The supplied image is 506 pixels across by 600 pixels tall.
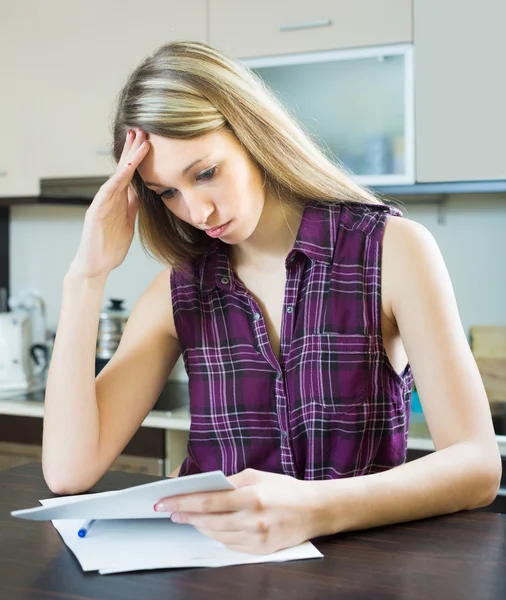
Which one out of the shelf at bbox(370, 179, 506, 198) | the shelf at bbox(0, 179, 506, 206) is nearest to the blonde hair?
the shelf at bbox(0, 179, 506, 206)

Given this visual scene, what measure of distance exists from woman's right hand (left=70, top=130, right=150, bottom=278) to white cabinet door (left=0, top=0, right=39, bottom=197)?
1.47 metres

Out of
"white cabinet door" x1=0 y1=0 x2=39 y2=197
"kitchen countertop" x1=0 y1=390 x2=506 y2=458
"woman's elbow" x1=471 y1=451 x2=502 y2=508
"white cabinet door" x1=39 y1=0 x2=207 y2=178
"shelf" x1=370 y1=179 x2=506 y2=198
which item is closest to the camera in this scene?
"woman's elbow" x1=471 y1=451 x2=502 y2=508

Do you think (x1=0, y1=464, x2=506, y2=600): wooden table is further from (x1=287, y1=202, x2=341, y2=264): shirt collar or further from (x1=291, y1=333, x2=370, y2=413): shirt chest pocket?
(x1=287, y1=202, x2=341, y2=264): shirt collar

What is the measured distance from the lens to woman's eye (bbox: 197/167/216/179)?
1.21 m

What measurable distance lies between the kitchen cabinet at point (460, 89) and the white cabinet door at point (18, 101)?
131cm

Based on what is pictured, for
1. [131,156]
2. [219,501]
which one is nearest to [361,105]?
[131,156]

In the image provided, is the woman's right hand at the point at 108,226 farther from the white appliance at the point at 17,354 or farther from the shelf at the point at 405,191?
the white appliance at the point at 17,354

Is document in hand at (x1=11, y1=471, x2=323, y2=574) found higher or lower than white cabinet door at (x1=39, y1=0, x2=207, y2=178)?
lower

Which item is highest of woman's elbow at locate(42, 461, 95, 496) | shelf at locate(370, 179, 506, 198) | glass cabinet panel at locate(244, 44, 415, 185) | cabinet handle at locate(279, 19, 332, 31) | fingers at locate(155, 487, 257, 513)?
cabinet handle at locate(279, 19, 332, 31)

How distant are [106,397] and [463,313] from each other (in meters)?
A: 1.58

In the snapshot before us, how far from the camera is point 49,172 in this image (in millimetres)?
2721

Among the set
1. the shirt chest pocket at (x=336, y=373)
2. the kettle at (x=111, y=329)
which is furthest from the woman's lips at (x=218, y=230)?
the kettle at (x=111, y=329)

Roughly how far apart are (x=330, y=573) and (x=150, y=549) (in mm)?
195

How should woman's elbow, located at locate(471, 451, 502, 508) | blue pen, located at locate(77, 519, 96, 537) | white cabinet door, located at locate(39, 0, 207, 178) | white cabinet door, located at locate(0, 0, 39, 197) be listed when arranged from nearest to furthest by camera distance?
blue pen, located at locate(77, 519, 96, 537), woman's elbow, located at locate(471, 451, 502, 508), white cabinet door, located at locate(39, 0, 207, 178), white cabinet door, located at locate(0, 0, 39, 197)
